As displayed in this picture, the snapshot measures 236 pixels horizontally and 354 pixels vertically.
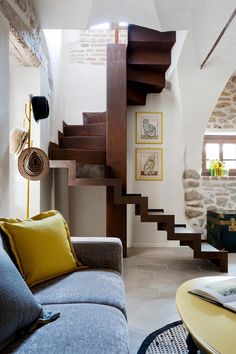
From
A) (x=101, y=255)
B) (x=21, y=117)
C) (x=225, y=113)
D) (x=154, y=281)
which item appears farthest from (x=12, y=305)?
(x=225, y=113)

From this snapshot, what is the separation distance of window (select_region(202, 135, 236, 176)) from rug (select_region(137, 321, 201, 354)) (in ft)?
11.6

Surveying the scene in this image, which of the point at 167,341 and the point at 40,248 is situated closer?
the point at 40,248

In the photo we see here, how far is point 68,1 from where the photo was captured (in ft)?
9.27

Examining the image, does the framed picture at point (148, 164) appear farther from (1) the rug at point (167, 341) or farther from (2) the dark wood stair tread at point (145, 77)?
(1) the rug at point (167, 341)

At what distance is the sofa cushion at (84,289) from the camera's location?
142 cm

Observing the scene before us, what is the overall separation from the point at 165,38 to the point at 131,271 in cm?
295

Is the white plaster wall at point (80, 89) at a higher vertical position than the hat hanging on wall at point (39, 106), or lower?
higher

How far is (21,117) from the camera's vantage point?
2957 millimetres

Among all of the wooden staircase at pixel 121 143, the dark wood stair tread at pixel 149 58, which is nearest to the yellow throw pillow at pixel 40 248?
the wooden staircase at pixel 121 143

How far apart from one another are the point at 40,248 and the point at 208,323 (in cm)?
96

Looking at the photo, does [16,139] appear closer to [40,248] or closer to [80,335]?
A: [40,248]

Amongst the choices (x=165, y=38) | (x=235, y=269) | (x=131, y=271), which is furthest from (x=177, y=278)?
(x=165, y=38)

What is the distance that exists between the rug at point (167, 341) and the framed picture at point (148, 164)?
280 centimetres

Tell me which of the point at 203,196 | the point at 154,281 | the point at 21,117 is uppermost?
the point at 21,117
